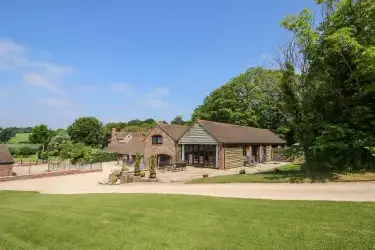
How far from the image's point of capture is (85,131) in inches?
3504

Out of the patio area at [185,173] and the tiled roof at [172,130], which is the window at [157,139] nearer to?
the tiled roof at [172,130]

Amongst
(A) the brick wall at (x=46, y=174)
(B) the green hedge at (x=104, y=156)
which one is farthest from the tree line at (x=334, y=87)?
(B) the green hedge at (x=104, y=156)

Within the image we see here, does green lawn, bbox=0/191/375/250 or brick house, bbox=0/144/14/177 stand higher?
brick house, bbox=0/144/14/177

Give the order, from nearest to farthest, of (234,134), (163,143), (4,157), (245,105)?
(4,157) < (234,134) < (163,143) < (245,105)

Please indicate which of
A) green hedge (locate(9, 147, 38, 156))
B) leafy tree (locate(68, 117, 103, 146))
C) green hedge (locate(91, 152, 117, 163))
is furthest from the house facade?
leafy tree (locate(68, 117, 103, 146))

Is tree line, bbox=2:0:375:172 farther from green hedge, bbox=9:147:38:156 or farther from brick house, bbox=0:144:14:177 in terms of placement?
green hedge, bbox=9:147:38:156

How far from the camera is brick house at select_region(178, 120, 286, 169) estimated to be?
33059 millimetres

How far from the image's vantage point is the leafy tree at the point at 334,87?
18.8 meters

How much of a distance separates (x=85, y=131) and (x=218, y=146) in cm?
6559

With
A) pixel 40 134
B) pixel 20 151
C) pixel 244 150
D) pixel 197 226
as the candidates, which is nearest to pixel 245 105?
pixel 244 150

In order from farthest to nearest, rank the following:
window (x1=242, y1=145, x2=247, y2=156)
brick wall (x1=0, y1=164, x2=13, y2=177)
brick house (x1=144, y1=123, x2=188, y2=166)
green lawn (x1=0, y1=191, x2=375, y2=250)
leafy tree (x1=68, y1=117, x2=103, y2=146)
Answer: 1. leafy tree (x1=68, y1=117, x2=103, y2=146)
2. brick house (x1=144, y1=123, x2=188, y2=166)
3. window (x1=242, y1=145, x2=247, y2=156)
4. brick wall (x1=0, y1=164, x2=13, y2=177)
5. green lawn (x1=0, y1=191, x2=375, y2=250)

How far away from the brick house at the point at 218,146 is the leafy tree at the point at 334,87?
10.6 meters

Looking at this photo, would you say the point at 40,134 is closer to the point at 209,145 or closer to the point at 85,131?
the point at 85,131

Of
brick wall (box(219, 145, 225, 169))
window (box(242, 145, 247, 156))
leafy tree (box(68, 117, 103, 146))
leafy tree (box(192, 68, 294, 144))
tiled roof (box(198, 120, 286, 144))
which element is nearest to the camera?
brick wall (box(219, 145, 225, 169))
